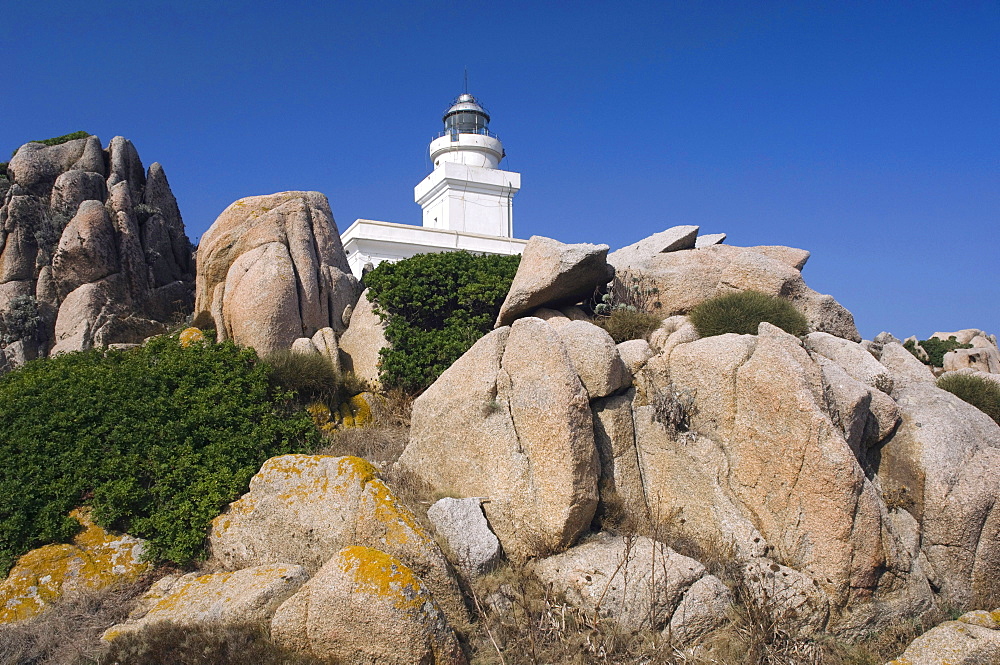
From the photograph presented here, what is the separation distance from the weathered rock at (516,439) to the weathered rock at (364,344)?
3407mm

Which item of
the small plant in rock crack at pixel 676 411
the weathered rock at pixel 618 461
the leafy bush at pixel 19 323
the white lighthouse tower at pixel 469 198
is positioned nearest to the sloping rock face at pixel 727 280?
the small plant in rock crack at pixel 676 411

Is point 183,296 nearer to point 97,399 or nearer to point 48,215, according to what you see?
point 48,215

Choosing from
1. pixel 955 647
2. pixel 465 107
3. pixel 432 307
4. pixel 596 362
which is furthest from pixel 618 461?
pixel 465 107

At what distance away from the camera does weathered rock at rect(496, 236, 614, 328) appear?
12211 mm

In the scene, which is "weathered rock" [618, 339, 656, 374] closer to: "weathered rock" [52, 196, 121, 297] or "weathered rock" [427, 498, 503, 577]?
"weathered rock" [427, 498, 503, 577]

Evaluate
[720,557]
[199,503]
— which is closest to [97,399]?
[199,503]

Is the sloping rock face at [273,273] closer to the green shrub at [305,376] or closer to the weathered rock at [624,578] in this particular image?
the green shrub at [305,376]

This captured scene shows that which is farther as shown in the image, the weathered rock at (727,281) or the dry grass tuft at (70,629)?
the weathered rock at (727,281)

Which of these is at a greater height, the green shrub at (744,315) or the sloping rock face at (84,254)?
the sloping rock face at (84,254)

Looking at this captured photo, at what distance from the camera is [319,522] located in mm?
8164

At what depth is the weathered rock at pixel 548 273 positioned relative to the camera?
1221cm

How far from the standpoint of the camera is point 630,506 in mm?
9133

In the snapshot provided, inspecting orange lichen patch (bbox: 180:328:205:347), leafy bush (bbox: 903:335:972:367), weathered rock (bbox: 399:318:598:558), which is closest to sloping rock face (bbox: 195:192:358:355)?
orange lichen patch (bbox: 180:328:205:347)

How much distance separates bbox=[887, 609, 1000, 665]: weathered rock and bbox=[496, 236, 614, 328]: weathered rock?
6744mm
